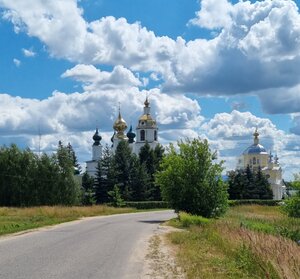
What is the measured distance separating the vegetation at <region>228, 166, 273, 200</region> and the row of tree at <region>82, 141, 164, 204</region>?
13970 mm

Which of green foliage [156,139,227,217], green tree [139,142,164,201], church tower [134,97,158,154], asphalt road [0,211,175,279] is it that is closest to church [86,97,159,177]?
church tower [134,97,158,154]

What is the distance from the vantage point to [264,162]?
390 feet

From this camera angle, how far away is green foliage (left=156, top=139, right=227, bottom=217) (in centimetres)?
3491

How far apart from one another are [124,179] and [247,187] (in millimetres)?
22073

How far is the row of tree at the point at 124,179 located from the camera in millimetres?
81938

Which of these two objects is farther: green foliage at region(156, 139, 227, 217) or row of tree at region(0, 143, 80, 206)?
row of tree at region(0, 143, 80, 206)

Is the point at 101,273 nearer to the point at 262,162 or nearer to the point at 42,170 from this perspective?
the point at 42,170

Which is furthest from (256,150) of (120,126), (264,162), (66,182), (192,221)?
(192,221)

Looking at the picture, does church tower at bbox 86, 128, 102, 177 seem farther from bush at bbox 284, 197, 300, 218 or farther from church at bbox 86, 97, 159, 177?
bush at bbox 284, 197, 300, 218

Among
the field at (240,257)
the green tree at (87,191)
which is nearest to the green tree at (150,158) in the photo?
the green tree at (87,191)

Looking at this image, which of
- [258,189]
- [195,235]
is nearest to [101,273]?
[195,235]

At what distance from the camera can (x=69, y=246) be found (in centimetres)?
1761

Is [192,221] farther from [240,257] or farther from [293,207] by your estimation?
[240,257]

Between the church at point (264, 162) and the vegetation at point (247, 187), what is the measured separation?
22029mm
